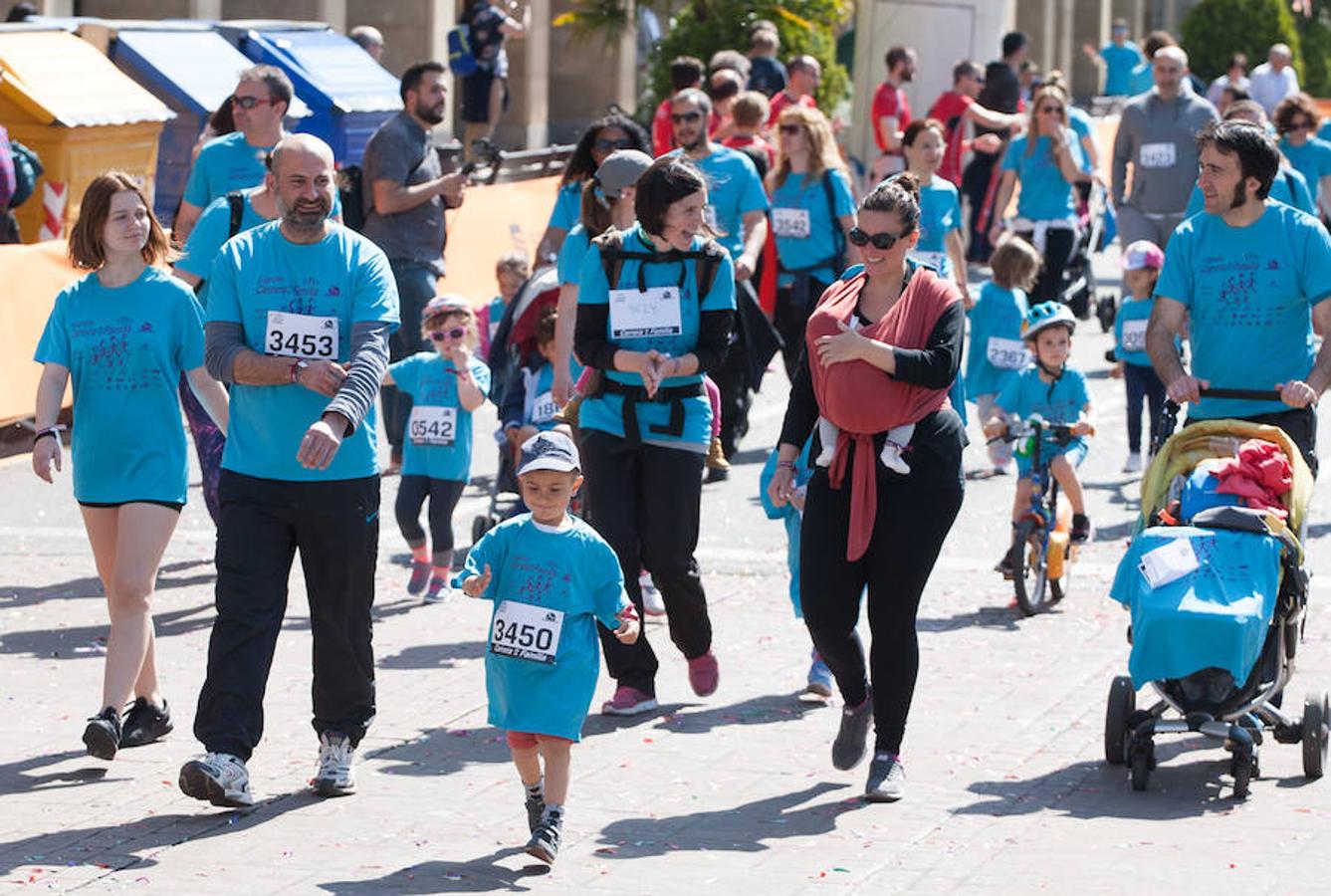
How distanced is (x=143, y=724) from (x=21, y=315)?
20.7ft

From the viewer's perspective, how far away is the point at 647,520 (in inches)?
366

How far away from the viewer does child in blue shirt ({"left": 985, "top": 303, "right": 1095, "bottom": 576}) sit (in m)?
11.6

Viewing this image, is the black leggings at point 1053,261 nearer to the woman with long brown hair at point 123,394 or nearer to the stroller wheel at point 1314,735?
the stroller wheel at point 1314,735

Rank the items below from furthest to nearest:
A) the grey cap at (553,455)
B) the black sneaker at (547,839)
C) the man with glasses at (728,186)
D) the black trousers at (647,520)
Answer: the man with glasses at (728,186) → the black trousers at (647,520) → the grey cap at (553,455) → the black sneaker at (547,839)

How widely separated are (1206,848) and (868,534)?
1.29 m

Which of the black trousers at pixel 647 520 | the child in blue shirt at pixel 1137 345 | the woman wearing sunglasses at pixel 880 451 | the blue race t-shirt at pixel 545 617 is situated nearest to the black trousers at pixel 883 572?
the woman wearing sunglasses at pixel 880 451

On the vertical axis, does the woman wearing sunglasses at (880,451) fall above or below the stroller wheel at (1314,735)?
above

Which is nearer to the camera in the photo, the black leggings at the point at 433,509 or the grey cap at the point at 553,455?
the grey cap at the point at 553,455

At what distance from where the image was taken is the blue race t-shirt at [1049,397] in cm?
1180

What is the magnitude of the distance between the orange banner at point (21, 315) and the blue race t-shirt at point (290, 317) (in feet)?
22.4

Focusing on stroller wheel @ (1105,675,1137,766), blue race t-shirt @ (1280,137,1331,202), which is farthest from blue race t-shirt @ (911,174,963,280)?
stroller wheel @ (1105,675,1137,766)

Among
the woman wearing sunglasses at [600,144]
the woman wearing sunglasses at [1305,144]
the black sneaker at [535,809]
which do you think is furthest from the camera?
the woman wearing sunglasses at [1305,144]

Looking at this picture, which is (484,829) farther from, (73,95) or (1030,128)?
(1030,128)

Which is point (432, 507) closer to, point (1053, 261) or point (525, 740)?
point (525, 740)
